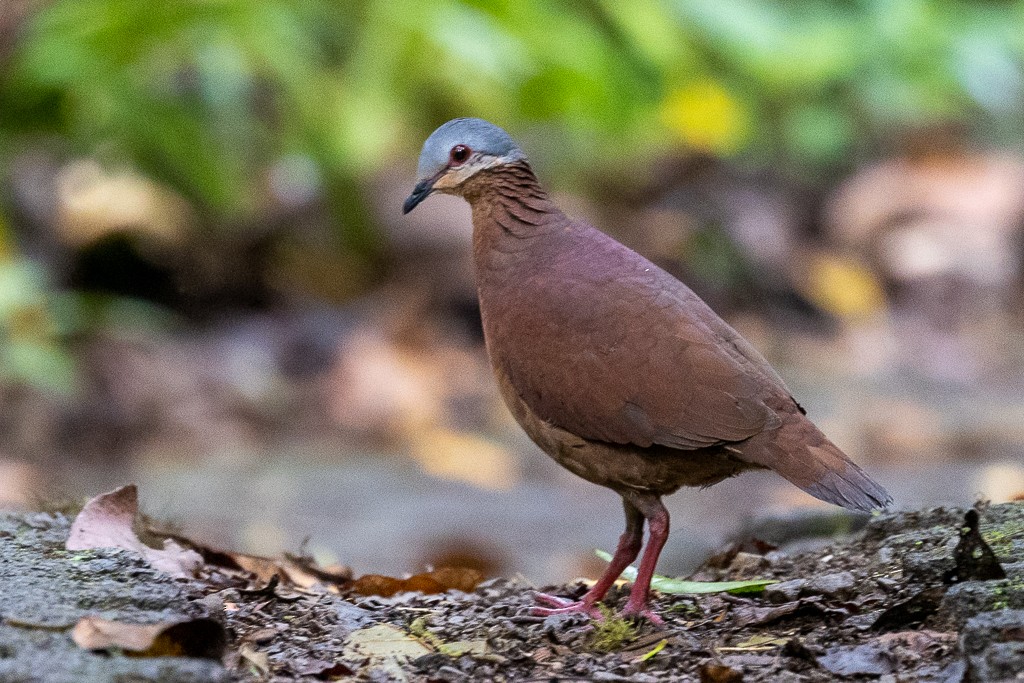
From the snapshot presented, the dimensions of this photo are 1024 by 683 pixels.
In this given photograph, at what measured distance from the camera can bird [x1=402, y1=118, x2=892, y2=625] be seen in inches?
140

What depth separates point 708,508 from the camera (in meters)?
6.98

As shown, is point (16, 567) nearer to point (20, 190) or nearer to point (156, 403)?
point (156, 403)

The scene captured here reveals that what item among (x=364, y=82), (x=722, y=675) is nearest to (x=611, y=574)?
(x=722, y=675)

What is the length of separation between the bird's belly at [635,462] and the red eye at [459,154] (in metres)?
0.80

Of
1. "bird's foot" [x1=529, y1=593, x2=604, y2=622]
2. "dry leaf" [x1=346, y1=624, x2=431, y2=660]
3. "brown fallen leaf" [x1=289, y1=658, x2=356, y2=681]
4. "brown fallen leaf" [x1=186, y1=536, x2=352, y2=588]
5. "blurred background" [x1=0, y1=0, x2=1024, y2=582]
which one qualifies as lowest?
"brown fallen leaf" [x1=289, y1=658, x2=356, y2=681]

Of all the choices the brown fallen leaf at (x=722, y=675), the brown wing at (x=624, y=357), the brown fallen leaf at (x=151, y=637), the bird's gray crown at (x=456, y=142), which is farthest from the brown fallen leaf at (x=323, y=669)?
the bird's gray crown at (x=456, y=142)

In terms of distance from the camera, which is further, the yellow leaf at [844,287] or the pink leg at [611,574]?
the yellow leaf at [844,287]

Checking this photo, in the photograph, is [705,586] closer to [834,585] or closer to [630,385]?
[834,585]

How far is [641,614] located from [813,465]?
0.62m

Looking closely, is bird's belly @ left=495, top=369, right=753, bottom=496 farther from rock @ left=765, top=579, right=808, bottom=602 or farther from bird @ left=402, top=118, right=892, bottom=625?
rock @ left=765, top=579, right=808, bottom=602

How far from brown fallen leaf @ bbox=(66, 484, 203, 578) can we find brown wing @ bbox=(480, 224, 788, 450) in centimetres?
108

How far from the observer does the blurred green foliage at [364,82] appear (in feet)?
27.0

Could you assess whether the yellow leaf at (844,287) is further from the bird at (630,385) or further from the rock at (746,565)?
the bird at (630,385)

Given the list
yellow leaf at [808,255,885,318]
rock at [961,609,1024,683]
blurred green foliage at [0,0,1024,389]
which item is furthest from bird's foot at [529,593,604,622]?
yellow leaf at [808,255,885,318]
